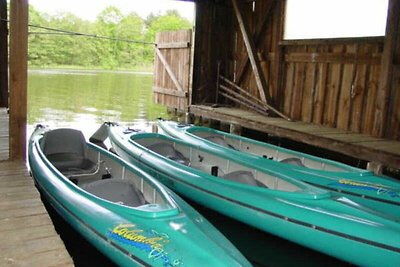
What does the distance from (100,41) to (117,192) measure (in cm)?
3987

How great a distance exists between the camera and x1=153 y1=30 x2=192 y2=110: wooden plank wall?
11033 millimetres

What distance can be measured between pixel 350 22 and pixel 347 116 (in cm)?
172

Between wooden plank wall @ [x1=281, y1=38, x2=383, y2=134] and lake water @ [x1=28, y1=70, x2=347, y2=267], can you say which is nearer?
lake water @ [x1=28, y1=70, x2=347, y2=267]

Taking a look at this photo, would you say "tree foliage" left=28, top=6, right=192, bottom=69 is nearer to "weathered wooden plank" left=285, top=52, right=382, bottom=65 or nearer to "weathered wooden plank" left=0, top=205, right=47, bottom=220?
"weathered wooden plank" left=285, top=52, right=382, bottom=65

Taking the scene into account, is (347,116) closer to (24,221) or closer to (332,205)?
(332,205)

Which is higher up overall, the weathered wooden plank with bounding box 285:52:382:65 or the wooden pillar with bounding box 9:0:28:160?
the weathered wooden plank with bounding box 285:52:382:65

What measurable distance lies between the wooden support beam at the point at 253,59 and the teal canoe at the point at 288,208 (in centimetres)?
376

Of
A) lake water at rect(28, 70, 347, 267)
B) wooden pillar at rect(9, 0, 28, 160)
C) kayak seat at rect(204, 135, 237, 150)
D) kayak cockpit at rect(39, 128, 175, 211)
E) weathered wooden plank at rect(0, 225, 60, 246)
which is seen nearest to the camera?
weathered wooden plank at rect(0, 225, 60, 246)

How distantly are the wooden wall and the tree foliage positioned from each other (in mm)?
20193

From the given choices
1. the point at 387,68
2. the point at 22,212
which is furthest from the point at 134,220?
the point at 387,68

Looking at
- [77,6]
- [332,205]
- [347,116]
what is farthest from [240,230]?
[77,6]

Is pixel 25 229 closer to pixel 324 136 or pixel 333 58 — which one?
pixel 324 136

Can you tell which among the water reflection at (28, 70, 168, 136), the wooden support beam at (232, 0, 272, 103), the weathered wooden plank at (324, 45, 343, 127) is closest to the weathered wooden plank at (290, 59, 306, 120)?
the wooden support beam at (232, 0, 272, 103)

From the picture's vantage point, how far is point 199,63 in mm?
10750
